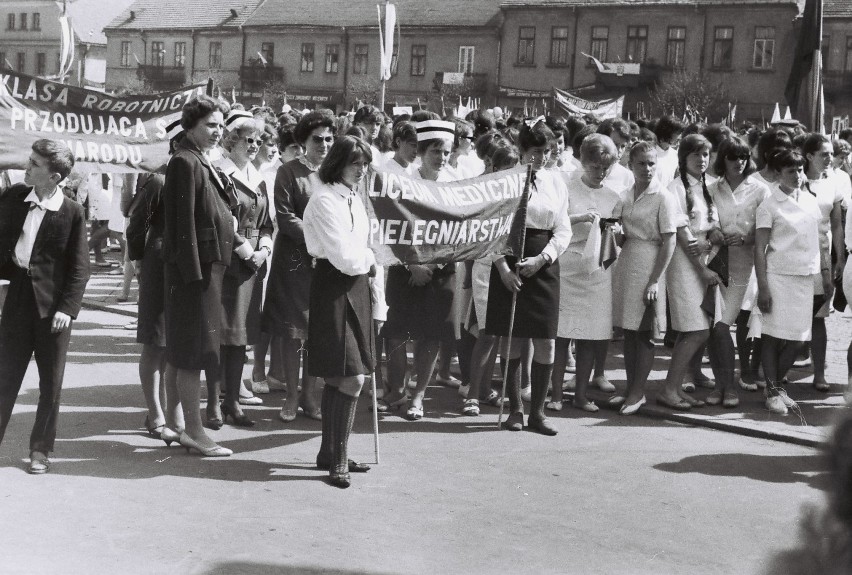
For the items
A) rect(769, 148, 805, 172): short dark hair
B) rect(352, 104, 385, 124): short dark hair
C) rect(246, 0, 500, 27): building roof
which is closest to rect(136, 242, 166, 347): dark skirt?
rect(352, 104, 385, 124): short dark hair

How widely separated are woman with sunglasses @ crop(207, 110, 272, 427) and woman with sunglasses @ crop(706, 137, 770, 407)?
3.53m

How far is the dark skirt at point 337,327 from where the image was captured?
6.60 metres

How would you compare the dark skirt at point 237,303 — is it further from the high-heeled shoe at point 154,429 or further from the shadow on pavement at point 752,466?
the shadow on pavement at point 752,466

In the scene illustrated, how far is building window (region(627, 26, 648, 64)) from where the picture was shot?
182ft

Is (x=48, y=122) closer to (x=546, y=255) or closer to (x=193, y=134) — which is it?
(x=193, y=134)

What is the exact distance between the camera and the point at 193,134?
275 inches

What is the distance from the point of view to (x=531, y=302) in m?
8.08

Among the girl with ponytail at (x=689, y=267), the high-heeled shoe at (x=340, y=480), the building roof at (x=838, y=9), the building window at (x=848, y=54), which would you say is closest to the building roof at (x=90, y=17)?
the building roof at (x=838, y=9)

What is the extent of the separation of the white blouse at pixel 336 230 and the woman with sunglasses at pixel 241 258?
4.58 feet

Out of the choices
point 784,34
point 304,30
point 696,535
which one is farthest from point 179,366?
point 304,30

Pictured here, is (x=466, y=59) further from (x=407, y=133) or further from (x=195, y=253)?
(x=195, y=253)

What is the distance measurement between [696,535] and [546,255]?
2626mm

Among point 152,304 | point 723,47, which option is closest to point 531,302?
point 152,304

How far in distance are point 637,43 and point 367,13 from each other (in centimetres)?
1615
